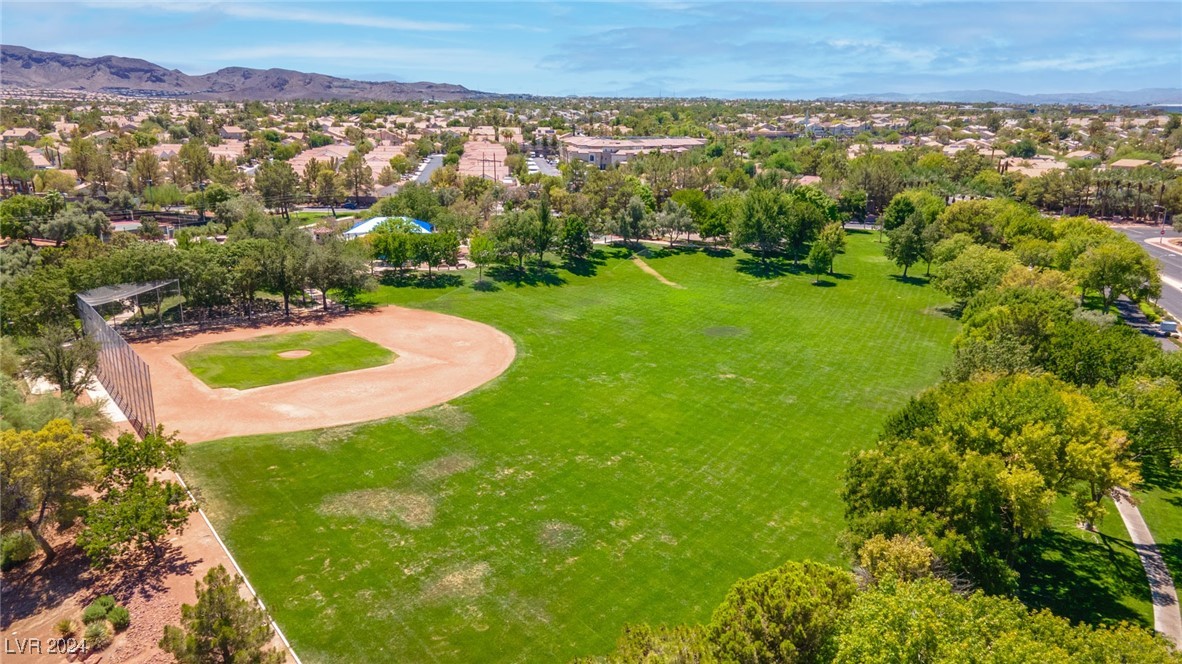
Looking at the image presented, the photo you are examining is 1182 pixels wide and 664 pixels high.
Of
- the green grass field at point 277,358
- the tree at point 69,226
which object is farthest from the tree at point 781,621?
the tree at point 69,226

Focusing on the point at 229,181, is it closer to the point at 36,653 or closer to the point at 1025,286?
the point at 36,653

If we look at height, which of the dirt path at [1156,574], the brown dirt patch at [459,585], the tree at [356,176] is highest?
the tree at [356,176]

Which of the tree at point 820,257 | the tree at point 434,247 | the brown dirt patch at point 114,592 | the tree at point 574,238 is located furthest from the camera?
the tree at point 574,238

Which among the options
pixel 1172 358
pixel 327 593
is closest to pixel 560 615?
pixel 327 593

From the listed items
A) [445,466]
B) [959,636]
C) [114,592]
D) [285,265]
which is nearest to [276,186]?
[285,265]

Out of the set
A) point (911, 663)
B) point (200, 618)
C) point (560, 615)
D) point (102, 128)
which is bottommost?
point (560, 615)

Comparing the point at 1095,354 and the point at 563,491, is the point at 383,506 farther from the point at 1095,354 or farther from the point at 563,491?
the point at 1095,354

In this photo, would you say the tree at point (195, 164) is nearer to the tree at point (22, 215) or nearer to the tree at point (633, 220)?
the tree at point (22, 215)
